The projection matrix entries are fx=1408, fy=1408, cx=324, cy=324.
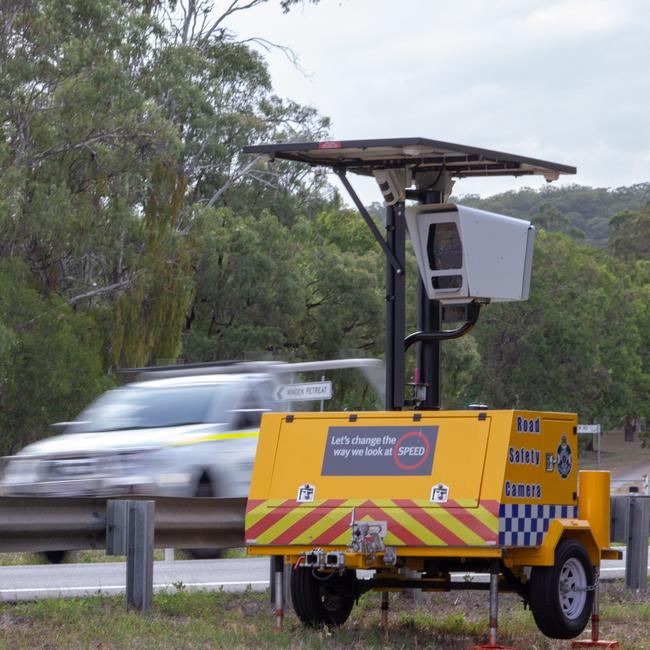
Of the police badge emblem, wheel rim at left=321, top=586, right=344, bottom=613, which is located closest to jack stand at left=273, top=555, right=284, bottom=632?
wheel rim at left=321, top=586, right=344, bottom=613

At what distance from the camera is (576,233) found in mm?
121062

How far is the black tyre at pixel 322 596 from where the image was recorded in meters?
9.48

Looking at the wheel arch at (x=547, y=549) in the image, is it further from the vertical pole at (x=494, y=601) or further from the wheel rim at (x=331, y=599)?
the wheel rim at (x=331, y=599)

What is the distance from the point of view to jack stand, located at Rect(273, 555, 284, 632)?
9.34 meters

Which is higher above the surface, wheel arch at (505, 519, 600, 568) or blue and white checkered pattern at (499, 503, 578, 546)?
blue and white checkered pattern at (499, 503, 578, 546)

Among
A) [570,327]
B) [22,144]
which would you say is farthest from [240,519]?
[570,327]

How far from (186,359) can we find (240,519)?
147 feet

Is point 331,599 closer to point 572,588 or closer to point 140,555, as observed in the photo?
point 140,555

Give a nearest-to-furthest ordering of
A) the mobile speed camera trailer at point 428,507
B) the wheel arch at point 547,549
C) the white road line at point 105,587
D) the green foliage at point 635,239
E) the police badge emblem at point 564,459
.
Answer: the mobile speed camera trailer at point 428,507 < the wheel arch at point 547,549 < the police badge emblem at point 564,459 < the white road line at point 105,587 < the green foliage at point 635,239

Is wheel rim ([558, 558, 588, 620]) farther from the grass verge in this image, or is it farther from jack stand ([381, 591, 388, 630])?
jack stand ([381, 591, 388, 630])

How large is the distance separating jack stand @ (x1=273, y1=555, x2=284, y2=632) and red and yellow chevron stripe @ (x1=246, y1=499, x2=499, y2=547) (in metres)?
0.25

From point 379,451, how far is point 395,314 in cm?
223

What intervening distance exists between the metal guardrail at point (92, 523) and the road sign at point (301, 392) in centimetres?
687

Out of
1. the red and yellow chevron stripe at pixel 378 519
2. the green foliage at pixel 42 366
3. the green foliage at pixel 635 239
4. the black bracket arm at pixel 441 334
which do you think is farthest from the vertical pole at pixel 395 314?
the green foliage at pixel 635 239
